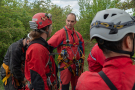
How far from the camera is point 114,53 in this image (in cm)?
115

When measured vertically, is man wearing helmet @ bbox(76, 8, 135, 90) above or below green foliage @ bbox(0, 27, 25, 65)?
above

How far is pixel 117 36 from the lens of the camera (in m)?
1.14

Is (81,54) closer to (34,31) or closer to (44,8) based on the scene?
(34,31)

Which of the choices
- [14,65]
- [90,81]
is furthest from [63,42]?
[90,81]

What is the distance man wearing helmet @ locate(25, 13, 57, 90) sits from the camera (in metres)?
1.91

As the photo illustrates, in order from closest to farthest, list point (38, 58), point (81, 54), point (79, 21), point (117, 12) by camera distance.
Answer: point (117, 12) < point (38, 58) < point (81, 54) < point (79, 21)

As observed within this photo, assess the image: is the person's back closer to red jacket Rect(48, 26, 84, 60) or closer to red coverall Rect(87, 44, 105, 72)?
red jacket Rect(48, 26, 84, 60)

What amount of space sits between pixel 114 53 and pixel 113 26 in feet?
0.91

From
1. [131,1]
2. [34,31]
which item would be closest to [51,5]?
[131,1]

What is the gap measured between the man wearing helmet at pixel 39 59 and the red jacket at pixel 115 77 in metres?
1.03

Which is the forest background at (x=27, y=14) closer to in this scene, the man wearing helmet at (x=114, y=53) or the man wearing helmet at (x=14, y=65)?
the man wearing helmet at (x=14, y=65)

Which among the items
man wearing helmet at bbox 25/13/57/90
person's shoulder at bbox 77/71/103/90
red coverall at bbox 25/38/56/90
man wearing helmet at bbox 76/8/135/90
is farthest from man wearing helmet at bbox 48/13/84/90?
person's shoulder at bbox 77/71/103/90

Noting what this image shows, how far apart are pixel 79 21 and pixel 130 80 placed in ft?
52.4

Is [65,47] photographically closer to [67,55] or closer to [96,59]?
[67,55]
